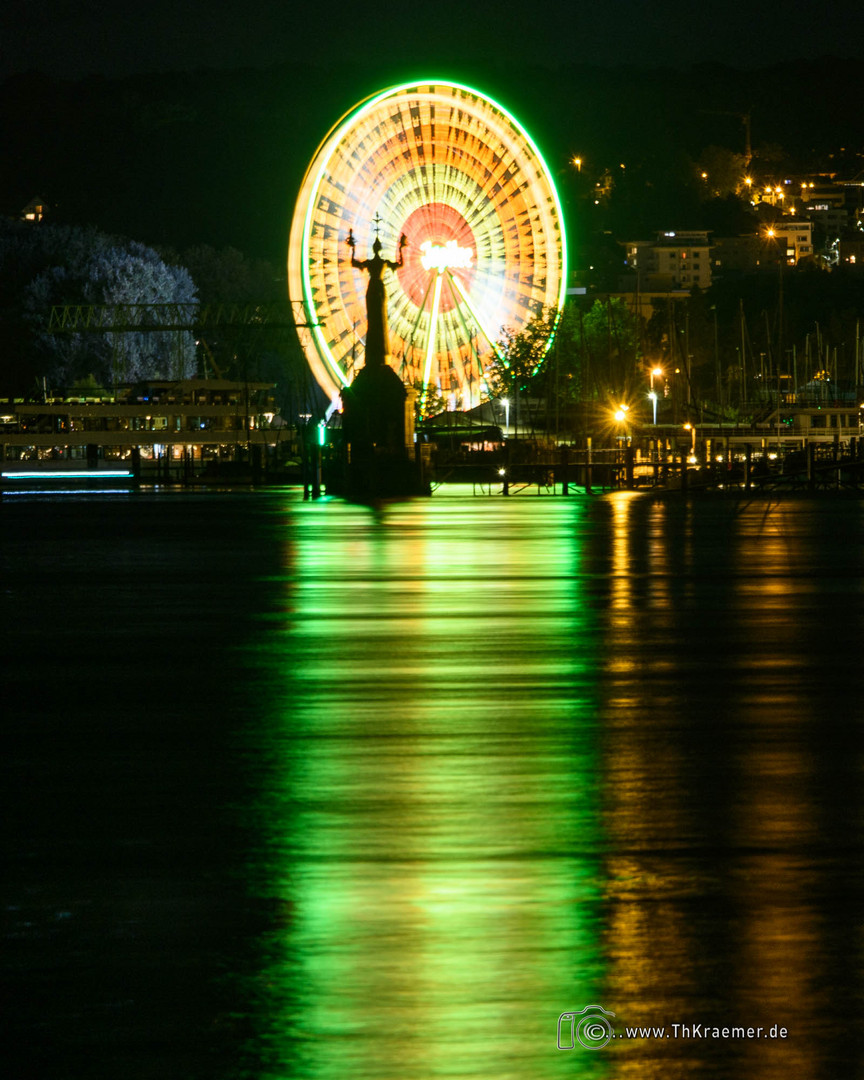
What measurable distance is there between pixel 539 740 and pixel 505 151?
50146mm

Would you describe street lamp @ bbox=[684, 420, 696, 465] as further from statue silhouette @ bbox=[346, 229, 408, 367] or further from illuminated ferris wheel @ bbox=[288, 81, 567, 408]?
statue silhouette @ bbox=[346, 229, 408, 367]

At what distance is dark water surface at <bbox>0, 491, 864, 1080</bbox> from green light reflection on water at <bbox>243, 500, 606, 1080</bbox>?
0.02 meters

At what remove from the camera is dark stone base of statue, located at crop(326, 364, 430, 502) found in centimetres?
4900

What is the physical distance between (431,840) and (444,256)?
52.9 metres

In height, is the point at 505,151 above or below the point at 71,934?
above

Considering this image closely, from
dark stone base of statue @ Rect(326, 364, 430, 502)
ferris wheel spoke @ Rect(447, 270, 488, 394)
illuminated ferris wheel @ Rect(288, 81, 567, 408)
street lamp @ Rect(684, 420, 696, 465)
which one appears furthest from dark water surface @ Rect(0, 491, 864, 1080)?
street lamp @ Rect(684, 420, 696, 465)

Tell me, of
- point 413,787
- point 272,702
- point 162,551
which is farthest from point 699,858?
point 162,551

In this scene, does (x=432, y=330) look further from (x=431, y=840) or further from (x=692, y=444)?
(x=431, y=840)

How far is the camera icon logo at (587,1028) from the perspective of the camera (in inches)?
162

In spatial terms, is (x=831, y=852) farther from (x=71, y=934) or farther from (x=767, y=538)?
(x=767, y=538)

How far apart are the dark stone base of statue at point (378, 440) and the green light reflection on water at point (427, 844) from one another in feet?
114

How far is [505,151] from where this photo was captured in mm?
56594

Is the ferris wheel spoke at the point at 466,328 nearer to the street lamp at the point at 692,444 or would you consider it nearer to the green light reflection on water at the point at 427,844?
the street lamp at the point at 692,444

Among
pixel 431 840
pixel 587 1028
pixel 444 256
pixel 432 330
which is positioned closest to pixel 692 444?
pixel 432 330
